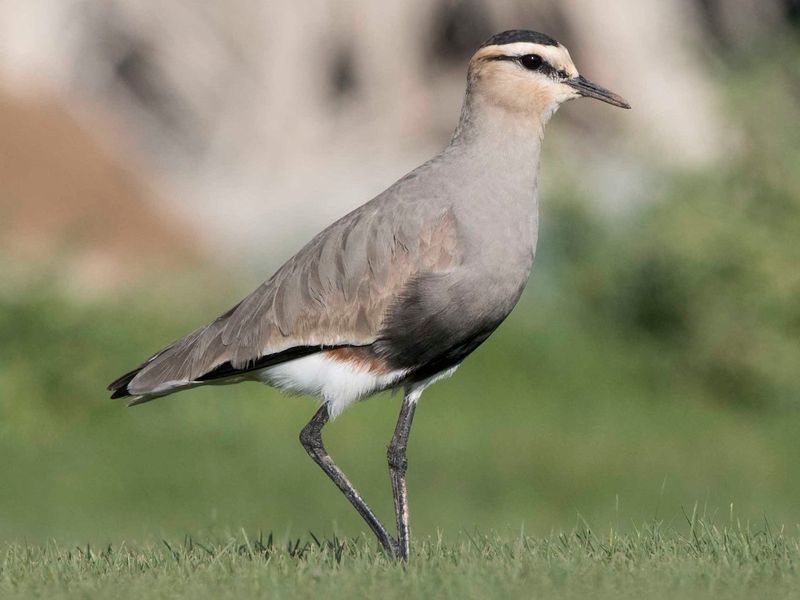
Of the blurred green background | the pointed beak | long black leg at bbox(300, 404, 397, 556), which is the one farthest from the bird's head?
the blurred green background

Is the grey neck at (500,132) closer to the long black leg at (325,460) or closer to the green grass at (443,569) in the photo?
the long black leg at (325,460)

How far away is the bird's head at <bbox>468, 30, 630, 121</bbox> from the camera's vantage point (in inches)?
280

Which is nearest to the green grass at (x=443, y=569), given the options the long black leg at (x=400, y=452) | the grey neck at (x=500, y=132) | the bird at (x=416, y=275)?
the long black leg at (x=400, y=452)

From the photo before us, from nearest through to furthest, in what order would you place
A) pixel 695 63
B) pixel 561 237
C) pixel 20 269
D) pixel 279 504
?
pixel 279 504 → pixel 20 269 → pixel 561 237 → pixel 695 63

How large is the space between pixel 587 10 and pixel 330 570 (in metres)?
13.9

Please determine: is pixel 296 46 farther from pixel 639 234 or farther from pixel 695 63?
pixel 639 234

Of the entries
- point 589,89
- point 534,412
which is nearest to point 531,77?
point 589,89

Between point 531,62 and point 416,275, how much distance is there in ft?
3.68

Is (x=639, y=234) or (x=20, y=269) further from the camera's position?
(x=639, y=234)

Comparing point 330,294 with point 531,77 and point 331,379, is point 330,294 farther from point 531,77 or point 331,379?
point 531,77

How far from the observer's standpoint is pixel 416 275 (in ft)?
22.7

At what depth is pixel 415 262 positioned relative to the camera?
693 cm

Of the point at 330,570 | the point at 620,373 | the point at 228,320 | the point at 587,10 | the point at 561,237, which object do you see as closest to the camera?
the point at 330,570

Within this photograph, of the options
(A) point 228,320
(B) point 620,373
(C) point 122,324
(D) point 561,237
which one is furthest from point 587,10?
(A) point 228,320
